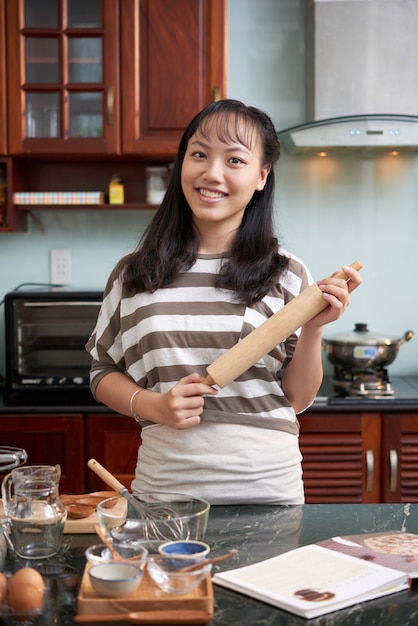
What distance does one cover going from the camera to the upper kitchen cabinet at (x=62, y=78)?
9.53ft

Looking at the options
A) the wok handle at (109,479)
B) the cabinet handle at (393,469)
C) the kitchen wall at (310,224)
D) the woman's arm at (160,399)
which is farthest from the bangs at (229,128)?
the kitchen wall at (310,224)

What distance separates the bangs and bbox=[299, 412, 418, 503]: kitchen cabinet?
1.33 metres

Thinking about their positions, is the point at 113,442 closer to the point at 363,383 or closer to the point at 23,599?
the point at 363,383

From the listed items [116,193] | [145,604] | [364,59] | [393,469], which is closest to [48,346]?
[116,193]

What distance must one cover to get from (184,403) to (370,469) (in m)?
1.50

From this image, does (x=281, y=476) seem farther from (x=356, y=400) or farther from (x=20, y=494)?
(x=356, y=400)

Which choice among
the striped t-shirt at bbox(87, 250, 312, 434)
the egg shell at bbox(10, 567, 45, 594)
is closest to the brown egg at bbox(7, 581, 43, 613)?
the egg shell at bbox(10, 567, 45, 594)

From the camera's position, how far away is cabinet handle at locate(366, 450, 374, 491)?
280 centimetres

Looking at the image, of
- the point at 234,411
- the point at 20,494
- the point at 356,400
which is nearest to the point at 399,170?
the point at 356,400

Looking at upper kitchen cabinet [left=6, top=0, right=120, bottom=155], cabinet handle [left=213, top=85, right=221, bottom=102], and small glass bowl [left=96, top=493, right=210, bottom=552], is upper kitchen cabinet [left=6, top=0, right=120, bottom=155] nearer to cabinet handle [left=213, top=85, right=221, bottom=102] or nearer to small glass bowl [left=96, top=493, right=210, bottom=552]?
cabinet handle [left=213, top=85, right=221, bottom=102]

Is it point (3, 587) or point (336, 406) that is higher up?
point (3, 587)

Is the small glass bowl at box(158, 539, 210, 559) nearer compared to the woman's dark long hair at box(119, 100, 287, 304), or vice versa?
the small glass bowl at box(158, 539, 210, 559)

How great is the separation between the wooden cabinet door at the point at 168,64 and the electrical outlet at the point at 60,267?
0.59 m

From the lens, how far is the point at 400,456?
2807mm
